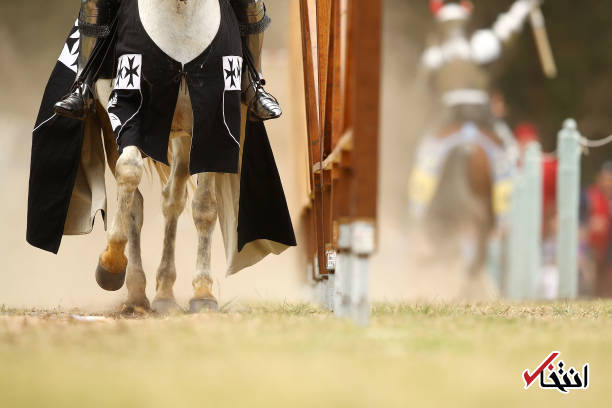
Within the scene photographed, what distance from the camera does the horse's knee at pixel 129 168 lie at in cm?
448

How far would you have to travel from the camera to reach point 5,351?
2.72 m

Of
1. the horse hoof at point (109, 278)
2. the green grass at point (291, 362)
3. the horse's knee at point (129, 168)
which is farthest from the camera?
the horse hoof at point (109, 278)

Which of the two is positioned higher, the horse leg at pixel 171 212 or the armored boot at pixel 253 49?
the armored boot at pixel 253 49

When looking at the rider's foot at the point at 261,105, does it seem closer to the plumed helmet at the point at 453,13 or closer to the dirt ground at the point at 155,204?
the dirt ground at the point at 155,204

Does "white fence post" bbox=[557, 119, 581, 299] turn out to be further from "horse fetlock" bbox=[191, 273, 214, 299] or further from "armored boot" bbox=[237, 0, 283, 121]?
"horse fetlock" bbox=[191, 273, 214, 299]

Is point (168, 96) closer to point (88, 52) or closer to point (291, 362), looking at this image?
point (88, 52)

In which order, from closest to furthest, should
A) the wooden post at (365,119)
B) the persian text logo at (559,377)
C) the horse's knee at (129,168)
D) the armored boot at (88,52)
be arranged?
the persian text logo at (559,377), the wooden post at (365,119), the horse's knee at (129,168), the armored boot at (88,52)

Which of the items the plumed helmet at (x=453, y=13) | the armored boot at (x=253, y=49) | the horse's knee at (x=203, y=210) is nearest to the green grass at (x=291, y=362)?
the horse's knee at (x=203, y=210)

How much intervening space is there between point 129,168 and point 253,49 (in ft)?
3.31

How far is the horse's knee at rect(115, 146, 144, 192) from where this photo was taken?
448cm

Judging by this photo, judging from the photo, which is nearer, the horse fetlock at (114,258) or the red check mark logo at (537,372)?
the red check mark logo at (537,372)

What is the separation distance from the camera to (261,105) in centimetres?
495

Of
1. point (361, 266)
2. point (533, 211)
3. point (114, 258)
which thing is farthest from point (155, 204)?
point (361, 266)

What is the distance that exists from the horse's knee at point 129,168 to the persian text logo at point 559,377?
239cm
